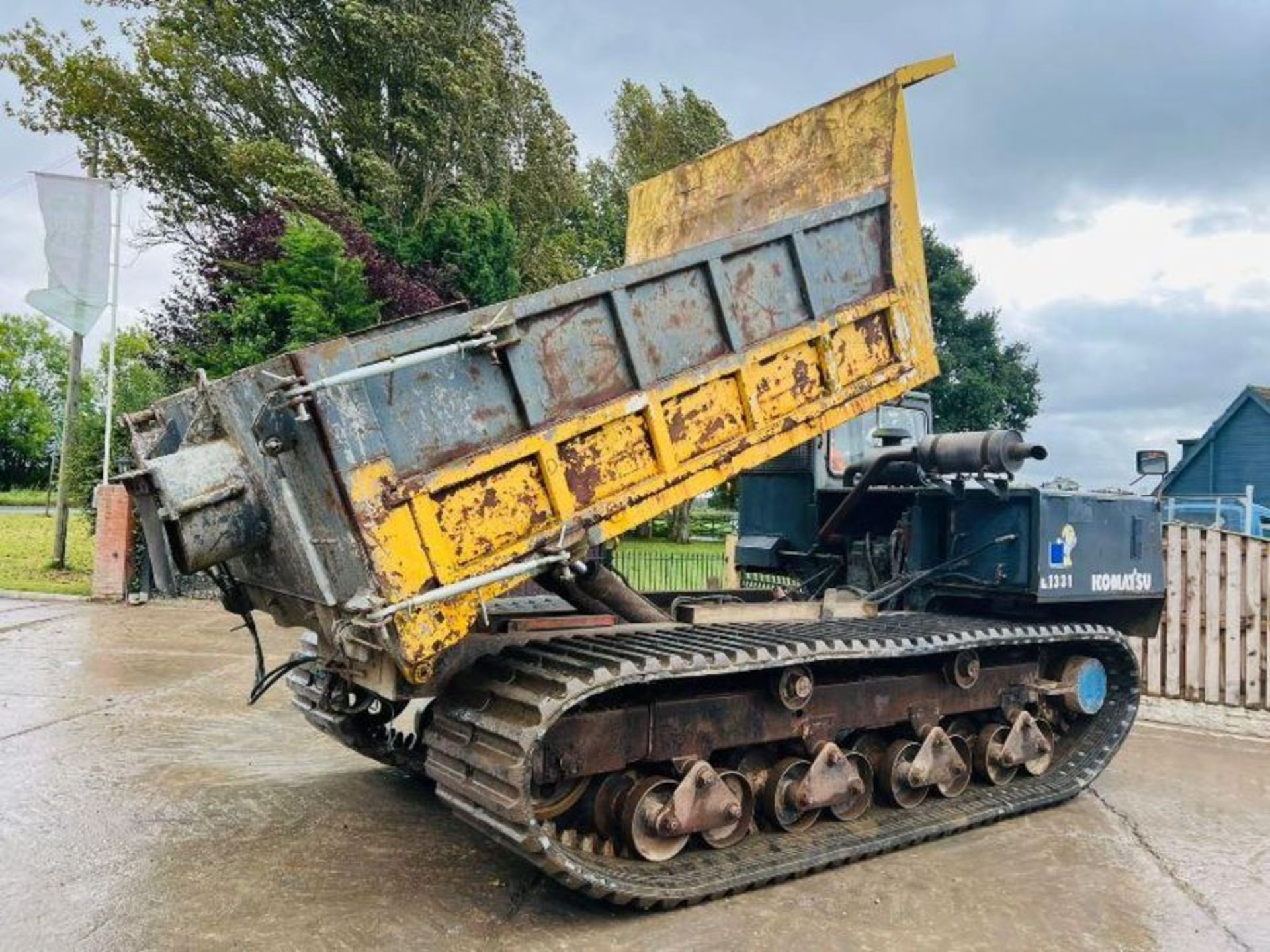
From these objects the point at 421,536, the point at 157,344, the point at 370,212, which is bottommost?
the point at 421,536

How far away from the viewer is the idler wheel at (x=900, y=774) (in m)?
5.48

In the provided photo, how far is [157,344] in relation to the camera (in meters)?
17.6

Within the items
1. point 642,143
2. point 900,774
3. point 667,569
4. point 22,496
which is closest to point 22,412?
point 22,496

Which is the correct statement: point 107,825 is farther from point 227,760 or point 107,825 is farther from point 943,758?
point 943,758

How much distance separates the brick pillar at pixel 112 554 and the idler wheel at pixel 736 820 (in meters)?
11.7

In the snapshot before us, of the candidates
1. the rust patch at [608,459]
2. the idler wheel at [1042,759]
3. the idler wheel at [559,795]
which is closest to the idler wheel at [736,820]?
the idler wheel at [559,795]

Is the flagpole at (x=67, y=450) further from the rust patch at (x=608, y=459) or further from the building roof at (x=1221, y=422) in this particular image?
the building roof at (x=1221, y=422)

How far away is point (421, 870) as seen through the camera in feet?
15.3

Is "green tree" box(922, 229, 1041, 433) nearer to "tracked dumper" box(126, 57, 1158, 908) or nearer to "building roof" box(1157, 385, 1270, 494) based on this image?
"building roof" box(1157, 385, 1270, 494)

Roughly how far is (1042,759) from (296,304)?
1220 centimetres

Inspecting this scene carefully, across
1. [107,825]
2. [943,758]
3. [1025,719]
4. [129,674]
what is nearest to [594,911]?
[943,758]

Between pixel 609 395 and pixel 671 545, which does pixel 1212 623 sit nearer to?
pixel 609 395

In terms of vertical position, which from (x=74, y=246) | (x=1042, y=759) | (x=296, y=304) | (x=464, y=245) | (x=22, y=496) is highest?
(x=464, y=245)

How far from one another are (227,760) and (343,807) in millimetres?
1344
